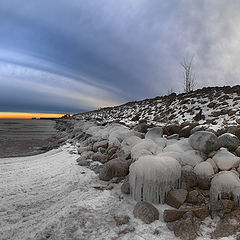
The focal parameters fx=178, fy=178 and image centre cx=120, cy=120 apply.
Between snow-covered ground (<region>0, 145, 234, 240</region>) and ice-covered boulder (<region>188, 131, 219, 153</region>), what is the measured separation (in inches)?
55.6

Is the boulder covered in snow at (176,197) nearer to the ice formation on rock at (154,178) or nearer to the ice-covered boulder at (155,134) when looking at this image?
the ice formation on rock at (154,178)

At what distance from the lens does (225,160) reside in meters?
2.96

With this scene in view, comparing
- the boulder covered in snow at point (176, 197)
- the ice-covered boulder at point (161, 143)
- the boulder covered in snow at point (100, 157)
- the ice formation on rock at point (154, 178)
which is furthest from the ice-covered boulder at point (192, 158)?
the boulder covered in snow at point (100, 157)

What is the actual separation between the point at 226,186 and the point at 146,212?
3.73ft

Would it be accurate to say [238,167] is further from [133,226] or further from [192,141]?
[133,226]

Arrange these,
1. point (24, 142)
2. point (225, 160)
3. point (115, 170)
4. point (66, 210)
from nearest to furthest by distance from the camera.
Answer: point (66, 210), point (225, 160), point (115, 170), point (24, 142)

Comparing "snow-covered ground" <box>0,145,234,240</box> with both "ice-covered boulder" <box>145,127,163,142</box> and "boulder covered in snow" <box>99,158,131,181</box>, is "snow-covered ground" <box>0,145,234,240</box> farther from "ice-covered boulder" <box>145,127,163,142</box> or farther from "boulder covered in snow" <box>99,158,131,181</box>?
"ice-covered boulder" <box>145,127,163,142</box>

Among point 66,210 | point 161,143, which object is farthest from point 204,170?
point 66,210

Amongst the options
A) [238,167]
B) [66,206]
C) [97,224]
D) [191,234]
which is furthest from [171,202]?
[66,206]

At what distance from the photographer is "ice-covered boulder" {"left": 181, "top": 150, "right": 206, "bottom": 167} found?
314 centimetres

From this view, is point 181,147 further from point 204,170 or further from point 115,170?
point 115,170

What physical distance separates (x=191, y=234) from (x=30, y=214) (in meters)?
2.17

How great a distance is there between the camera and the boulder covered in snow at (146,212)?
7.46 feet

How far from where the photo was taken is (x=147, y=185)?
2.57 meters
